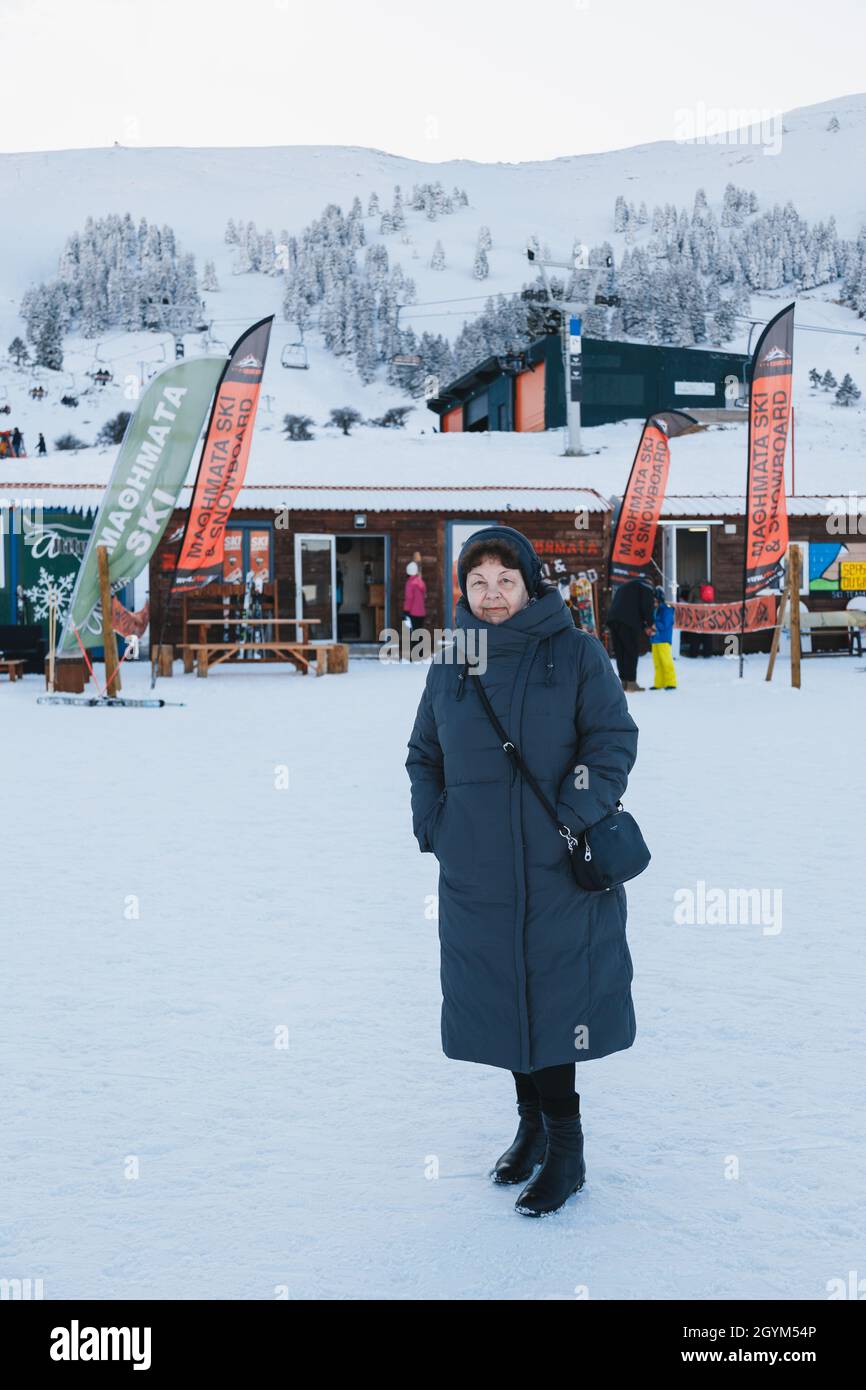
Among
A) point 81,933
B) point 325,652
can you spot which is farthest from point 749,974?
point 325,652

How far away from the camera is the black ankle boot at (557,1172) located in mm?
2494

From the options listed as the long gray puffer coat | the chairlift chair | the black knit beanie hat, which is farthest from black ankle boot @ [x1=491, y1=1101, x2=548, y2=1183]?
the chairlift chair

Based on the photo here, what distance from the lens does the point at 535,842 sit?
2453 mm

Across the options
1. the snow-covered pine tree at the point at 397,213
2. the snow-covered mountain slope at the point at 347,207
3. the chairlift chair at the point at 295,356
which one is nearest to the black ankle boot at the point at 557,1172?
the snow-covered mountain slope at the point at 347,207

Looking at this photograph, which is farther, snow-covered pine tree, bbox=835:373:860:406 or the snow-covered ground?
snow-covered pine tree, bbox=835:373:860:406

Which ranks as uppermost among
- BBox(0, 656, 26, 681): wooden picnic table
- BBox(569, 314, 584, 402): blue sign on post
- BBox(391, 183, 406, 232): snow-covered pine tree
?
BBox(391, 183, 406, 232): snow-covered pine tree

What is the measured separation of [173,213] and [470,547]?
532 ft

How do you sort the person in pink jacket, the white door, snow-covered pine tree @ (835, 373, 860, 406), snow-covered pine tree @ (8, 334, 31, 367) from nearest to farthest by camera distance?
the person in pink jacket
the white door
snow-covered pine tree @ (835, 373, 860, 406)
snow-covered pine tree @ (8, 334, 31, 367)

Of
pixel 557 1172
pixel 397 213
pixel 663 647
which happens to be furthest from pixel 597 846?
pixel 397 213

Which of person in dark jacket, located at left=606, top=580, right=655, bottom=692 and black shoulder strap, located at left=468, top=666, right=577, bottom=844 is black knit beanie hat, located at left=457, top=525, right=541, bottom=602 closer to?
black shoulder strap, located at left=468, top=666, right=577, bottom=844

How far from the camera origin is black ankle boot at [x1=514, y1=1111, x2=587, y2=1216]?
2.49 m

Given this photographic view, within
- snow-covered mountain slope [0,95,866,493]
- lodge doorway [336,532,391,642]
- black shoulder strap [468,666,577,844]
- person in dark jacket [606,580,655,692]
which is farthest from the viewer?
snow-covered mountain slope [0,95,866,493]

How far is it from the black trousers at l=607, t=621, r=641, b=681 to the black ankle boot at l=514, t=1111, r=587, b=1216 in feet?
36.9

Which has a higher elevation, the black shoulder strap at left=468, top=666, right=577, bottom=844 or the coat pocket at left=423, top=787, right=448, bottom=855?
the black shoulder strap at left=468, top=666, right=577, bottom=844
